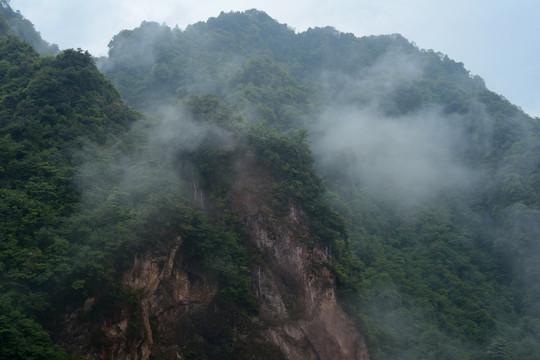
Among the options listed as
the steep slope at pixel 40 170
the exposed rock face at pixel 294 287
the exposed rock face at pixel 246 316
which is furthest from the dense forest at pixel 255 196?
the exposed rock face at pixel 294 287

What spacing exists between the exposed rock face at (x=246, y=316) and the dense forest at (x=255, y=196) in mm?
182

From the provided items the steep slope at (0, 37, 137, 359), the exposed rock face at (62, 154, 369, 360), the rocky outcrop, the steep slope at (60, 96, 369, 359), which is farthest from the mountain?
the rocky outcrop

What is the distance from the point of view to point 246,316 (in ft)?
77.6

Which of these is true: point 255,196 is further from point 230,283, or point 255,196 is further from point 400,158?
point 400,158

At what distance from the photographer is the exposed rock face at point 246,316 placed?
1903cm

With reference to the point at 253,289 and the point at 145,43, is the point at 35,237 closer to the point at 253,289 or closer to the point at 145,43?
the point at 253,289

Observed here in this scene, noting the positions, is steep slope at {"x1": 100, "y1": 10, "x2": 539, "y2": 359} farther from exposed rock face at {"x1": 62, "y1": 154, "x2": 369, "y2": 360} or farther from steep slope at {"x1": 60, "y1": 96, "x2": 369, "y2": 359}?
steep slope at {"x1": 60, "y1": 96, "x2": 369, "y2": 359}

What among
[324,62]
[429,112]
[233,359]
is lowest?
[233,359]

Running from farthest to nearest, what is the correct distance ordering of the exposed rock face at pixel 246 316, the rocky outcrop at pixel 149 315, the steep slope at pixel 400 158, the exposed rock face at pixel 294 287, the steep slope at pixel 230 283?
the steep slope at pixel 400 158
the exposed rock face at pixel 294 287
the steep slope at pixel 230 283
the exposed rock face at pixel 246 316
the rocky outcrop at pixel 149 315

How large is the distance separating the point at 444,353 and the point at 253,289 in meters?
13.1

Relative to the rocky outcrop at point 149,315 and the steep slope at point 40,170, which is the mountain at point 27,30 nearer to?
the steep slope at point 40,170

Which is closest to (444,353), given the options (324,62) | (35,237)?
(35,237)

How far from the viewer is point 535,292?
33688mm

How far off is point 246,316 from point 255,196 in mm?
7072
